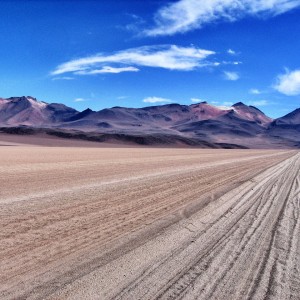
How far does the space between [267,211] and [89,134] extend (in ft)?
356

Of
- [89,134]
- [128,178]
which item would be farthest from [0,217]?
[89,134]

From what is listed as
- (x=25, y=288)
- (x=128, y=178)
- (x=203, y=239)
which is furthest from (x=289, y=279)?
(x=128, y=178)

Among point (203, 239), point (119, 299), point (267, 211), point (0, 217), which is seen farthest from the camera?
point (267, 211)

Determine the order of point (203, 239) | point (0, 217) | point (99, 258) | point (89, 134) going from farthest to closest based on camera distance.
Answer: point (89, 134) < point (0, 217) < point (203, 239) < point (99, 258)

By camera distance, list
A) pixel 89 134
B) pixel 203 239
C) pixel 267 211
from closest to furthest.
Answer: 1. pixel 203 239
2. pixel 267 211
3. pixel 89 134

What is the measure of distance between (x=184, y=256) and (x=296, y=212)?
209 inches

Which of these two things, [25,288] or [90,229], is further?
[90,229]

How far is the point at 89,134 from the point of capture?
385 feet

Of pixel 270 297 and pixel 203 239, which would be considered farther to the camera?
pixel 203 239

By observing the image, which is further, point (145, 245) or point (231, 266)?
point (145, 245)

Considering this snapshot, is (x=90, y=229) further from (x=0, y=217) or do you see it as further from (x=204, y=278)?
(x=204, y=278)

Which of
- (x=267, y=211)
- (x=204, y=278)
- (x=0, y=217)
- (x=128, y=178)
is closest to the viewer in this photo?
(x=204, y=278)

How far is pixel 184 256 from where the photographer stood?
6.52 meters

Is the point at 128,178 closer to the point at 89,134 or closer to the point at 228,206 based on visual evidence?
the point at 228,206
